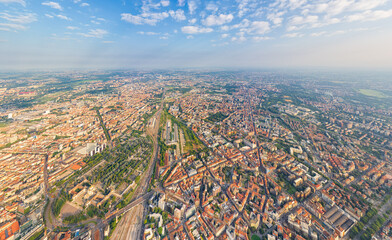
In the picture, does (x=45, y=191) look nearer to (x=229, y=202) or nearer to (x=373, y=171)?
(x=229, y=202)

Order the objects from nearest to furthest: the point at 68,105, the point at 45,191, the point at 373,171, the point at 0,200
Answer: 1. the point at 0,200
2. the point at 45,191
3. the point at 373,171
4. the point at 68,105

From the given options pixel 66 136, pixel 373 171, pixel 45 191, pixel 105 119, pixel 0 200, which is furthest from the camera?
pixel 105 119

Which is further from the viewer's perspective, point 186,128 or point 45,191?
point 186,128

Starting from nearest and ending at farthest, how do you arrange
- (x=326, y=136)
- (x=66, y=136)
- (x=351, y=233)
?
(x=351, y=233) < (x=66, y=136) < (x=326, y=136)

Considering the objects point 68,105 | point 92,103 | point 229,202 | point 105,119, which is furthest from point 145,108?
point 229,202

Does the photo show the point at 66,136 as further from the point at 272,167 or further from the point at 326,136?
the point at 326,136

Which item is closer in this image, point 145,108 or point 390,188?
point 390,188

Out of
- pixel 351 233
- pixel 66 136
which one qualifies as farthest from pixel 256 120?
pixel 66 136

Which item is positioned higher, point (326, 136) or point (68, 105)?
point (68, 105)

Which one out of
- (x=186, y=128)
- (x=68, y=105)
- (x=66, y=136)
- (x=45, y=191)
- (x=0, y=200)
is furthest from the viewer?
(x=68, y=105)
